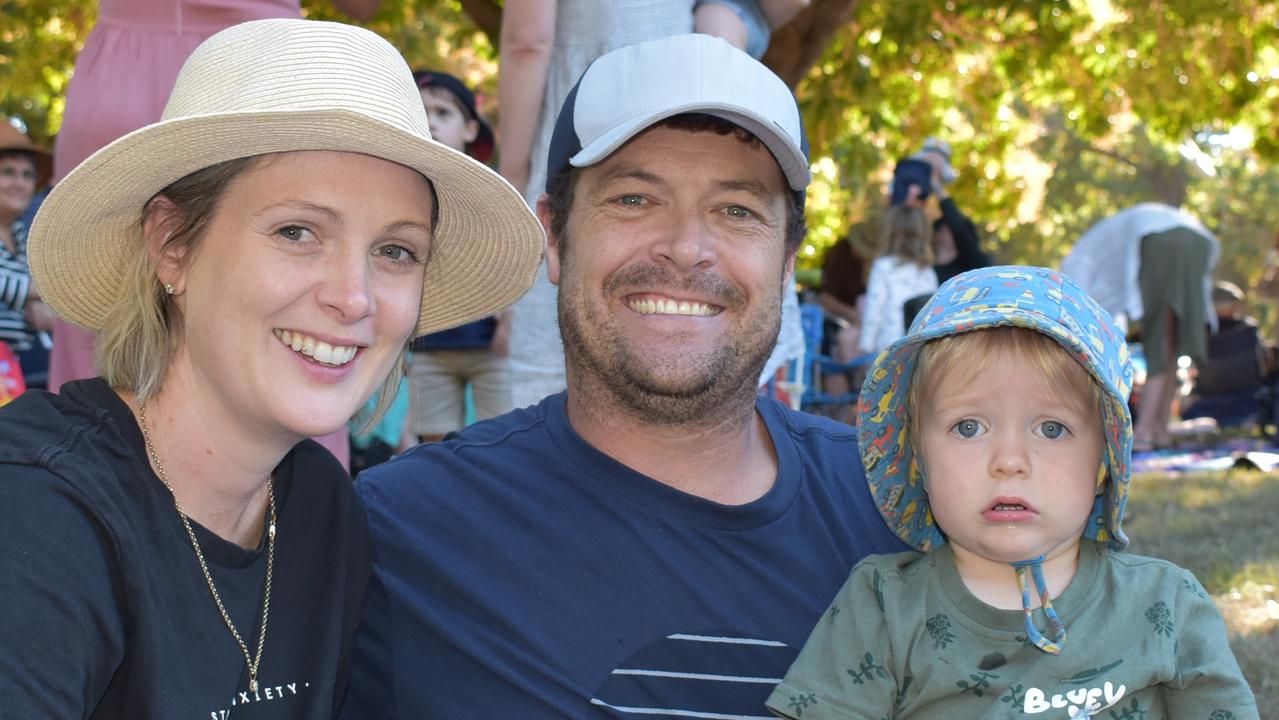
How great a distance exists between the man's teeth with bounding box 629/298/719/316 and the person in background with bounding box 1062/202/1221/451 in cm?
906

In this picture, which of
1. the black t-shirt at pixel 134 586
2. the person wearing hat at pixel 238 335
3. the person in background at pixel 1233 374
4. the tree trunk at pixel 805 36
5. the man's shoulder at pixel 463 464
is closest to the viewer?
the black t-shirt at pixel 134 586

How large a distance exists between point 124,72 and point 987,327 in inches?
88.3

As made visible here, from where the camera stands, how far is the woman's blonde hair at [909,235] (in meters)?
9.05

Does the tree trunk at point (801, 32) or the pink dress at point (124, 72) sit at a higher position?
the tree trunk at point (801, 32)

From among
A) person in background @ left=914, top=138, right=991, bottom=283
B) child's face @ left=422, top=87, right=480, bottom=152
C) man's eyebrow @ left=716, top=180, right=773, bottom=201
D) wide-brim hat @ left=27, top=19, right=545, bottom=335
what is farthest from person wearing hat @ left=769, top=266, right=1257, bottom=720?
person in background @ left=914, top=138, right=991, bottom=283

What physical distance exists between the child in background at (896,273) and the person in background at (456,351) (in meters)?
3.91

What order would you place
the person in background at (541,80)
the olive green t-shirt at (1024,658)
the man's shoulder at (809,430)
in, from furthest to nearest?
the person in background at (541,80), the man's shoulder at (809,430), the olive green t-shirt at (1024,658)

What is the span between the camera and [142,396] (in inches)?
81.4

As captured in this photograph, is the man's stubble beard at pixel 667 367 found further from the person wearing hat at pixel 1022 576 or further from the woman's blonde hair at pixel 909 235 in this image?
the woman's blonde hair at pixel 909 235

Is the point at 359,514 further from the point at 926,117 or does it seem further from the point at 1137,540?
the point at 926,117

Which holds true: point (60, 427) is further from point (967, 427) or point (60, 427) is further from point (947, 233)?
point (947, 233)

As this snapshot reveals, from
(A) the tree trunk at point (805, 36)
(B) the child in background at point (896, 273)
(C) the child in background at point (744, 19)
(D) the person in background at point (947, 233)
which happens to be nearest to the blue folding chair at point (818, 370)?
(B) the child in background at point (896, 273)

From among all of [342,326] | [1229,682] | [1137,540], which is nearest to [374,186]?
[342,326]

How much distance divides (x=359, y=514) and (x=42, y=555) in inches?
30.6
